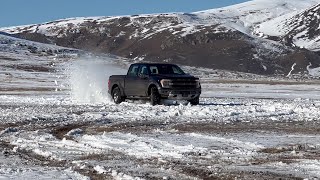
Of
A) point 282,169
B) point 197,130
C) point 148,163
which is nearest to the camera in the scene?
point 282,169

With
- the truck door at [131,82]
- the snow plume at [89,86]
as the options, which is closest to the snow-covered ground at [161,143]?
the truck door at [131,82]

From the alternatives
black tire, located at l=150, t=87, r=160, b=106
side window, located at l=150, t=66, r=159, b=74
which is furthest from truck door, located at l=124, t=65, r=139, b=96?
black tire, located at l=150, t=87, r=160, b=106

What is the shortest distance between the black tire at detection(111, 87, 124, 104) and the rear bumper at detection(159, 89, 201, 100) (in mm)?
2858

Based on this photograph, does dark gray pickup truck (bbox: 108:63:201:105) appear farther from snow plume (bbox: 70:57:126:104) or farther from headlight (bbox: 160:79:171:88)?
snow plume (bbox: 70:57:126:104)

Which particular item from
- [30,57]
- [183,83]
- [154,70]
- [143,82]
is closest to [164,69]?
[154,70]

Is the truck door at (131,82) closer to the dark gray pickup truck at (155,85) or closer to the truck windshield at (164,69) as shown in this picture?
the dark gray pickup truck at (155,85)

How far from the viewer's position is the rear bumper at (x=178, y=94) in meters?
26.9

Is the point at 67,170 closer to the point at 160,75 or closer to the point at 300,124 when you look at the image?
the point at 300,124

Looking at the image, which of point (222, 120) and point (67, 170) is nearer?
point (67, 170)

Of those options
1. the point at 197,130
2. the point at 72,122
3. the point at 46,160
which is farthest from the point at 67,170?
the point at 72,122

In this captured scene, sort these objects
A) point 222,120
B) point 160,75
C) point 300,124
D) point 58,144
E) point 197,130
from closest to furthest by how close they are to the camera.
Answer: point 58,144 → point 197,130 → point 300,124 → point 222,120 → point 160,75

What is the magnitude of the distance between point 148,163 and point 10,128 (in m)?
6.99

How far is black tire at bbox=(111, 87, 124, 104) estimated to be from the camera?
29.3 meters

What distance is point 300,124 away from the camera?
18.6 metres
